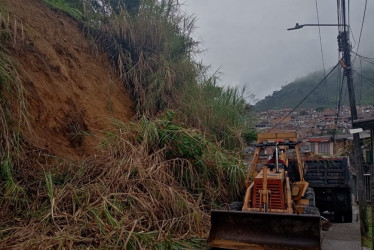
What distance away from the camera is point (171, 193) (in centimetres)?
645

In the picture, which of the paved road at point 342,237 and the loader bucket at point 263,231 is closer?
the loader bucket at point 263,231

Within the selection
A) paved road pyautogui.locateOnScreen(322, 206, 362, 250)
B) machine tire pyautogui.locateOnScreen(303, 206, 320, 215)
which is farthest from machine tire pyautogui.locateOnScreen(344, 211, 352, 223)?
machine tire pyautogui.locateOnScreen(303, 206, 320, 215)

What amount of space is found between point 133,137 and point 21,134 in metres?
2.22

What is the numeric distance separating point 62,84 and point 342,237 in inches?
298

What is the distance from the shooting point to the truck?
10.1 m

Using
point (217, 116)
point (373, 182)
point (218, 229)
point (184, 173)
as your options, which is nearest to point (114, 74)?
point (217, 116)

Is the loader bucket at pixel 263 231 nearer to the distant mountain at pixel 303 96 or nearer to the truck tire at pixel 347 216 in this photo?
the truck tire at pixel 347 216

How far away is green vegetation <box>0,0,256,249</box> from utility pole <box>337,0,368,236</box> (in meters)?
3.03

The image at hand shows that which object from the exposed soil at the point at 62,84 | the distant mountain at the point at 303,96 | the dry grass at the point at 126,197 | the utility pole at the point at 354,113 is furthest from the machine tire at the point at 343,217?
the distant mountain at the point at 303,96

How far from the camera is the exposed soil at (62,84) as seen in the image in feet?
25.2

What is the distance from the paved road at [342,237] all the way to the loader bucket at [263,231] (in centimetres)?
140

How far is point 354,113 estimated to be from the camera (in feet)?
32.7

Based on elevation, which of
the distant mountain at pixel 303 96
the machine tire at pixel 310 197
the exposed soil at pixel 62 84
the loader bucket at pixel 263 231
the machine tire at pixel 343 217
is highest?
the distant mountain at pixel 303 96

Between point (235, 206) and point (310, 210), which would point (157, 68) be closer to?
point (235, 206)
